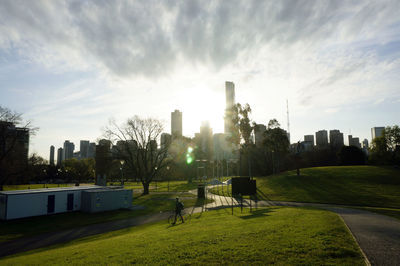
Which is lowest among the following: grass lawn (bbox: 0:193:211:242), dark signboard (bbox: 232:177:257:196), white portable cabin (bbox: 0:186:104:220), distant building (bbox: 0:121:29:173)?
grass lawn (bbox: 0:193:211:242)

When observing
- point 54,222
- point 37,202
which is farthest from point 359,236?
point 37,202

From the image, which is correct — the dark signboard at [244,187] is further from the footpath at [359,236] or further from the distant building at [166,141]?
the distant building at [166,141]

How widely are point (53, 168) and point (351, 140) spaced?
18277cm

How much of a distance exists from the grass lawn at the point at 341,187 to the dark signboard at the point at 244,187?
29.0ft

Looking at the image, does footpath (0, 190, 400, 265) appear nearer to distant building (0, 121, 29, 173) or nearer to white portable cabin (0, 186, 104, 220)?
white portable cabin (0, 186, 104, 220)

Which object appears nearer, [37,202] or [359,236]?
[359,236]

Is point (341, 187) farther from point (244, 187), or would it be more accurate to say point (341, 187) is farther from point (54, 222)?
point (54, 222)

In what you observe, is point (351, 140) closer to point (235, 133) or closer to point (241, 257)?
point (235, 133)

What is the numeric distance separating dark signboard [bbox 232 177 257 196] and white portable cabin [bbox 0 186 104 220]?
20.0m

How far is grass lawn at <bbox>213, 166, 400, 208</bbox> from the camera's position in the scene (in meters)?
30.0

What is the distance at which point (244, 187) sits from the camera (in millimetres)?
27656

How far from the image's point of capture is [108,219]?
977 inches

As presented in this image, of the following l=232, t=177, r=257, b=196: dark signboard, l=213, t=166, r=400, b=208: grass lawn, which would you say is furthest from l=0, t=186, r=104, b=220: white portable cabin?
l=213, t=166, r=400, b=208: grass lawn

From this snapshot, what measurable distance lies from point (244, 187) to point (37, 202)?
934 inches
